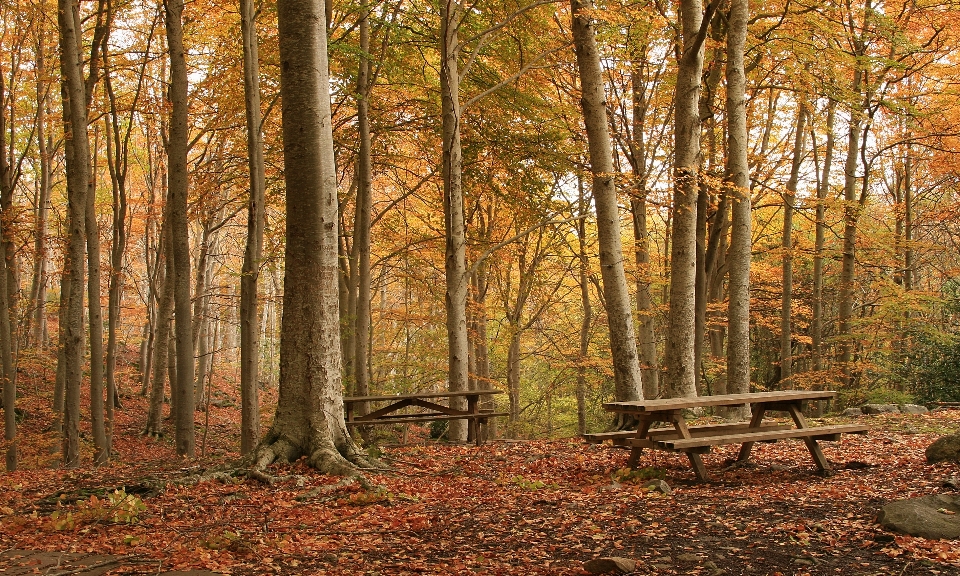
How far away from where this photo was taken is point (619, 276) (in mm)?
9125

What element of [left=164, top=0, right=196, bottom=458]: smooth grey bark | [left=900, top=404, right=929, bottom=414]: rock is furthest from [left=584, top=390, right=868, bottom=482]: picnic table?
[left=164, top=0, right=196, bottom=458]: smooth grey bark

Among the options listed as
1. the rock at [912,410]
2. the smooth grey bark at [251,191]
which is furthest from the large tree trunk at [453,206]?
the rock at [912,410]

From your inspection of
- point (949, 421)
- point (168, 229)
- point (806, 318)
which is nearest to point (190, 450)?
point (168, 229)

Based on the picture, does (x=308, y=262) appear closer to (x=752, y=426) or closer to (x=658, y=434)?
(x=658, y=434)

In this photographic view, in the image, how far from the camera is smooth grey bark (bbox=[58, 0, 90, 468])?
1035 centimetres

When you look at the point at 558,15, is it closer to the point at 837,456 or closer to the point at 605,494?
the point at 837,456

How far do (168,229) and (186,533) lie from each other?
10643 mm

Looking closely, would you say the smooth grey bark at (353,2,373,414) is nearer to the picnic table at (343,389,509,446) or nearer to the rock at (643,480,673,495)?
the picnic table at (343,389,509,446)

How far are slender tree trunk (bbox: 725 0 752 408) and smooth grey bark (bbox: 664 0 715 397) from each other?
0.74 m

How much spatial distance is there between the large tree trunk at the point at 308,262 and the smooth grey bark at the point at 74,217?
5.60 m

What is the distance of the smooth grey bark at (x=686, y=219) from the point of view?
9742 mm

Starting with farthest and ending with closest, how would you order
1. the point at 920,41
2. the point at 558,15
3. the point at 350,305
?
1. the point at 920,41
2. the point at 558,15
3. the point at 350,305

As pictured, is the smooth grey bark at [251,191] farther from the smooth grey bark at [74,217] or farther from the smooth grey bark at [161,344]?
the smooth grey bark at [161,344]

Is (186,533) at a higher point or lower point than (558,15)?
lower
